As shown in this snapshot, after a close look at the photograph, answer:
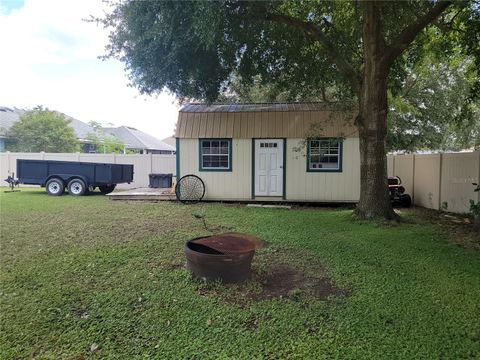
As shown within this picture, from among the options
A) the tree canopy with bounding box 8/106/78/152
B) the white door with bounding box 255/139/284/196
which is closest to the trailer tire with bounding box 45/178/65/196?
the white door with bounding box 255/139/284/196

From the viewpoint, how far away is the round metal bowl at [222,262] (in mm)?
3910

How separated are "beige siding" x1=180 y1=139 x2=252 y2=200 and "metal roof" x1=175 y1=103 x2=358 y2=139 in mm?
309

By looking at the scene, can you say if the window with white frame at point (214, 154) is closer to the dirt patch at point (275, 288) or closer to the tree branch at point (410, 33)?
the tree branch at point (410, 33)

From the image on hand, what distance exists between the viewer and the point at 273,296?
3.69m

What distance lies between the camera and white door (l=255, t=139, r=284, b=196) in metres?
10.8

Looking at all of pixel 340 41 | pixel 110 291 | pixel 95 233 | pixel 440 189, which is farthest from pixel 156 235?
pixel 440 189

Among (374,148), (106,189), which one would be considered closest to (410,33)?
(374,148)

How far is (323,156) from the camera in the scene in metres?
10.7

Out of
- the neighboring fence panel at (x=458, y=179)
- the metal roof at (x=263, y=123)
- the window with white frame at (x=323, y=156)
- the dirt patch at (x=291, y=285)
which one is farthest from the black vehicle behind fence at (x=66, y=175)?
the neighboring fence panel at (x=458, y=179)

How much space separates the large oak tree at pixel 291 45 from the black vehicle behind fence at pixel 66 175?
481 cm

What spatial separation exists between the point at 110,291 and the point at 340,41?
8546 millimetres

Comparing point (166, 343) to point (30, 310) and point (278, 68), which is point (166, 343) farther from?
point (278, 68)

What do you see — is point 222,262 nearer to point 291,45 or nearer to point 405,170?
point 291,45

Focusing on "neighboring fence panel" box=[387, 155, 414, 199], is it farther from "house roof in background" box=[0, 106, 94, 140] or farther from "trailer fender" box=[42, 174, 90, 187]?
"house roof in background" box=[0, 106, 94, 140]
